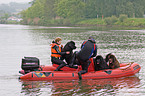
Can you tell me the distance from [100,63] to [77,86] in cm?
205

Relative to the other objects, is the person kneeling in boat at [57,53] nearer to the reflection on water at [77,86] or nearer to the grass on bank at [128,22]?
the reflection on water at [77,86]

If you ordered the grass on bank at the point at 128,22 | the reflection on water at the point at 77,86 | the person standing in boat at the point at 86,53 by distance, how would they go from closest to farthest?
the reflection on water at the point at 77,86 < the person standing in boat at the point at 86,53 < the grass on bank at the point at 128,22

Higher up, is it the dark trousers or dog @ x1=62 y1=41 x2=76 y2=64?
dog @ x1=62 y1=41 x2=76 y2=64

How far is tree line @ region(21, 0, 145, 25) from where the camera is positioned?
93.2 m

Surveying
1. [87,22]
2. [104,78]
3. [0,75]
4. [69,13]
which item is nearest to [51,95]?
[104,78]

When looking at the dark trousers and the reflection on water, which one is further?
the dark trousers

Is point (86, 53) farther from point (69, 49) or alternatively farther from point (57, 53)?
point (57, 53)

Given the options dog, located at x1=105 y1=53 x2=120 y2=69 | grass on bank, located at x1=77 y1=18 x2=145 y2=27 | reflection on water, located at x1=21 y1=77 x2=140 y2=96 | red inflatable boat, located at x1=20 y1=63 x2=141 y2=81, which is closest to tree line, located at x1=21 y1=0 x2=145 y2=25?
grass on bank, located at x1=77 y1=18 x2=145 y2=27

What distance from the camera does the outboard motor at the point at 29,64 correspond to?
14125mm

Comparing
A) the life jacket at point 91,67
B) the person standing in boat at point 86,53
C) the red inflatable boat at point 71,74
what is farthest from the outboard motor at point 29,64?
the life jacket at point 91,67

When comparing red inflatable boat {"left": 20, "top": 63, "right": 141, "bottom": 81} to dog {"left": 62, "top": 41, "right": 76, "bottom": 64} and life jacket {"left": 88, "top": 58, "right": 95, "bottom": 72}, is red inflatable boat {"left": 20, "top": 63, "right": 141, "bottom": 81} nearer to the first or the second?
life jacket {"left": 88, "top": 58, "right": 95, "bottom": 72}

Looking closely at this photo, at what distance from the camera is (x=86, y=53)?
13.7 meters

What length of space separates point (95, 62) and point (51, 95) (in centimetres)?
355

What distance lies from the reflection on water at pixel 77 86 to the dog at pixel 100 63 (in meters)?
0.78
